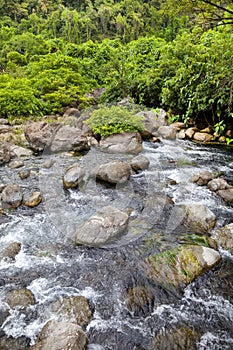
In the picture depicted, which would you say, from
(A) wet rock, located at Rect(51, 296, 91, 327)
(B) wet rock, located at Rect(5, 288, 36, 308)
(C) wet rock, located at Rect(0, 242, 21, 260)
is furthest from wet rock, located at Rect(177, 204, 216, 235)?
(C) wet rock, located at Rect(0, 242, 21, 260)

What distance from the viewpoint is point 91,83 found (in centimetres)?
1544

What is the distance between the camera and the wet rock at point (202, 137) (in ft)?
30.7

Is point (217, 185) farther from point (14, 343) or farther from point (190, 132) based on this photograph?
point (14, 343)

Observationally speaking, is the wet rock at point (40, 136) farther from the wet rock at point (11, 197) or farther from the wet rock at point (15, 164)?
the wet rock at point (11, 197)

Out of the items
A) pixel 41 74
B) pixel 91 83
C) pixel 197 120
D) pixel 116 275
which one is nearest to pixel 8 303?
pixel 116 275

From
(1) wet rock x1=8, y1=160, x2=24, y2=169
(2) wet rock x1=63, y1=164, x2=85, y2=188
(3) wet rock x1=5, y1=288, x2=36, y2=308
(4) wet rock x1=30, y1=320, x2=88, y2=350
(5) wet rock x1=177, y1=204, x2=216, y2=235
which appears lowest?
(1) wet rock x1=8, y1=160, x2=24, y2=169

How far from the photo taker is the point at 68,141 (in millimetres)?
7883

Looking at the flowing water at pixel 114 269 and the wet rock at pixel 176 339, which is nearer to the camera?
the wet rock at pixel 176 339

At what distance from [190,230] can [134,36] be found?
31.2 m

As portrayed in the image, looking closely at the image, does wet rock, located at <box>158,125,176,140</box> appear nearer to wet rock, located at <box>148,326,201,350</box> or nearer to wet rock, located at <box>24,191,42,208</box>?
wet rock, located at <box>24,191,42,208</box>

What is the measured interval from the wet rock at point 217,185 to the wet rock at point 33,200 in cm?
376

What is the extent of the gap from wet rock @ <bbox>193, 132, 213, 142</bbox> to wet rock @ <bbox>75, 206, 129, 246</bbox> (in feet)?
20.5

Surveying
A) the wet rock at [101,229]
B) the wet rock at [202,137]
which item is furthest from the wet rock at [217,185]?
the wet rock at [202,137]

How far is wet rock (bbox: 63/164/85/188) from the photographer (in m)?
5.86
